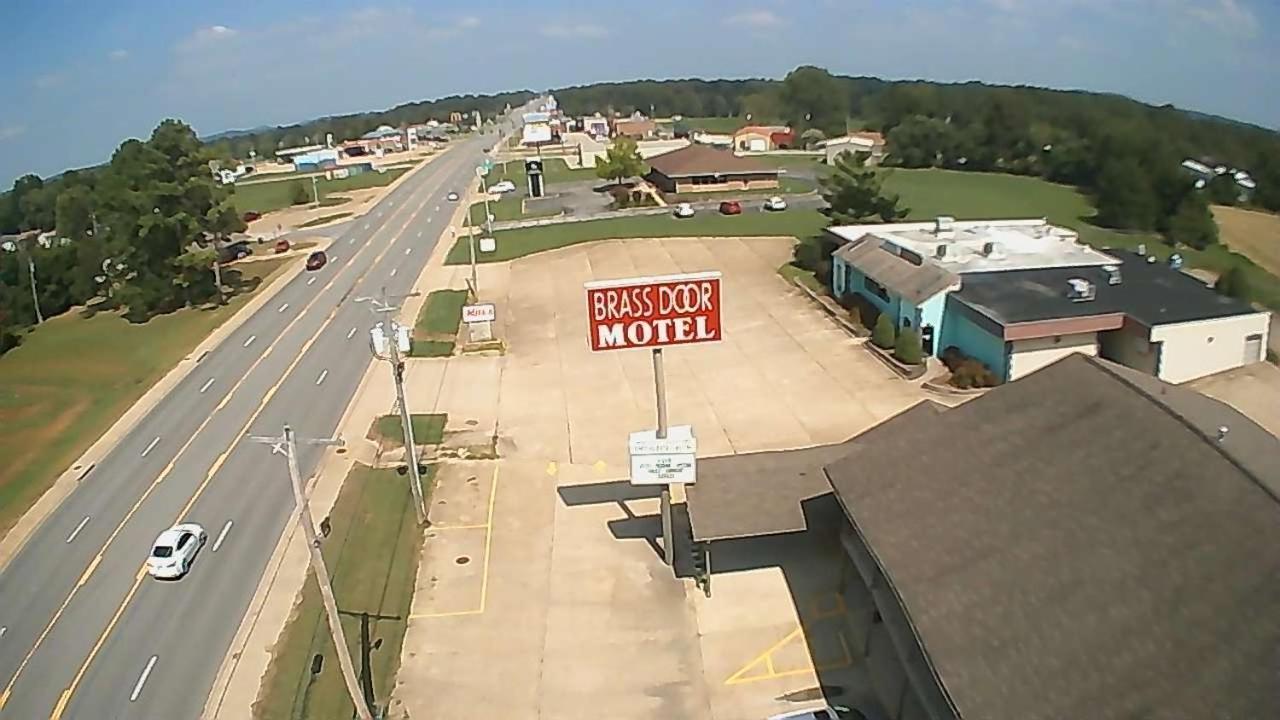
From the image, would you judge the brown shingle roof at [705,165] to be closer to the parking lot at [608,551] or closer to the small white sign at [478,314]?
the parking lot at [608,551]

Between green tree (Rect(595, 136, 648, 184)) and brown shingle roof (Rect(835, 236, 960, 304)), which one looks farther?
green tree (Rect(595, 136, 648, 184))

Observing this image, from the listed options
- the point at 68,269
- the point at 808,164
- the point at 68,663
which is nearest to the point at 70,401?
the point at 68,663

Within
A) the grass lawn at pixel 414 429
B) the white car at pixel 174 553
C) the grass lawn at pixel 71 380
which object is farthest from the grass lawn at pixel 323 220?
the white car at pixel 174 553

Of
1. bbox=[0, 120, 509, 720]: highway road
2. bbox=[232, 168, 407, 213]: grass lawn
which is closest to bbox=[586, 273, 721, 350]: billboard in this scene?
bbox=[0, 120, 509, 720]: highway road

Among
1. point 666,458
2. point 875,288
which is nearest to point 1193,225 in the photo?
point 875,288

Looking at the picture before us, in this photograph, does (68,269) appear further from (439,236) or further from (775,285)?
(775,285)

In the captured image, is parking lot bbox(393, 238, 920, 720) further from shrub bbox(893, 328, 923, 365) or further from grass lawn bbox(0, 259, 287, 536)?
grass lawn bbox(0, 259, 287, 536)
